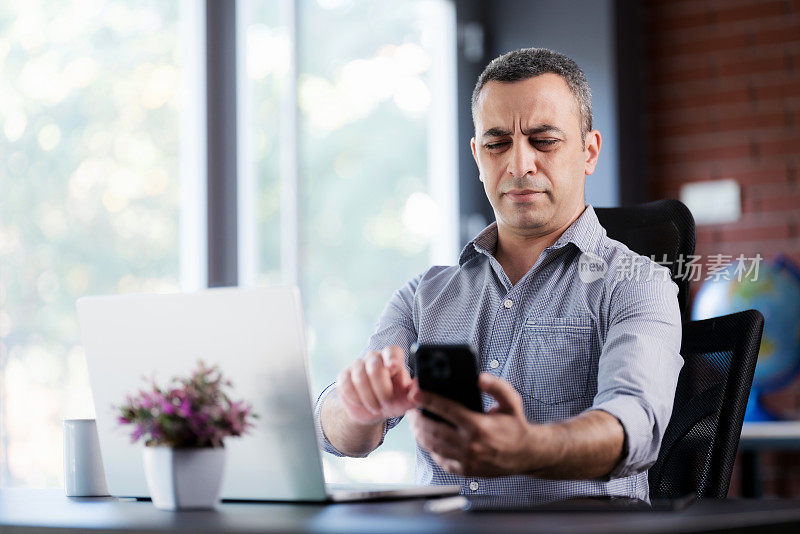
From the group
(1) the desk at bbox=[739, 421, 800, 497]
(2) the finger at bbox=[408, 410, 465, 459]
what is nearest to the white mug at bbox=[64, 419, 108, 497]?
(2) the finger at bbox=[408, 410, 465, 459]

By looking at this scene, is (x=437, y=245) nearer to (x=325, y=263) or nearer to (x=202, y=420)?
(x=325, y=263)

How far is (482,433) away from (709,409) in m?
0.62

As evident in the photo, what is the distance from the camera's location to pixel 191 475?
1125 millimetres

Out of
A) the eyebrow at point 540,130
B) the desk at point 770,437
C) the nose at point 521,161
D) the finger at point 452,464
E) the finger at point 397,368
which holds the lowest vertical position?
the desk at point 770,437

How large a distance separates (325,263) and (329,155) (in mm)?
360

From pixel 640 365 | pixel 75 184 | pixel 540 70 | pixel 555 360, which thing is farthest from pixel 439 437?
pixel 75 184

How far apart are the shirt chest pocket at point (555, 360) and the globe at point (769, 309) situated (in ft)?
7.25

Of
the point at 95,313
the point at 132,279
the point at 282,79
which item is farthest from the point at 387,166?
the point at 95,313

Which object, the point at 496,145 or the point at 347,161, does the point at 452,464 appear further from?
the point at 347,161

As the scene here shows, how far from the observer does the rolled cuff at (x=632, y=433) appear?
1.26 m

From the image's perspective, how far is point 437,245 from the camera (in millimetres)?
3941

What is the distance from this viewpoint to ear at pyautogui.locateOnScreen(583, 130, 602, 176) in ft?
5.79

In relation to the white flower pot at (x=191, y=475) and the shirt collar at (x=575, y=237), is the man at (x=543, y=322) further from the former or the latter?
the white flower pot at (x=191, y=475)

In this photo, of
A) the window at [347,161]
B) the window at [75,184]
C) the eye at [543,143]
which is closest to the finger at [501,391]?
the eye at [543,143]
